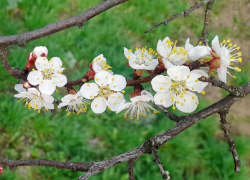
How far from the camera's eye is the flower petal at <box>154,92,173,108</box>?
886mm

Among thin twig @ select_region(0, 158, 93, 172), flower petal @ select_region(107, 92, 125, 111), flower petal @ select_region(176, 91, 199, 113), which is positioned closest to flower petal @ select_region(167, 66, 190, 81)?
flower petal @ select_region(176, 91, 199, 113)

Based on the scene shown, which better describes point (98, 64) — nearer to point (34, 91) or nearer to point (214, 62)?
point (34, 91)

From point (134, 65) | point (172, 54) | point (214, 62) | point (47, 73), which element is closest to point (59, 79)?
point (47, 73)

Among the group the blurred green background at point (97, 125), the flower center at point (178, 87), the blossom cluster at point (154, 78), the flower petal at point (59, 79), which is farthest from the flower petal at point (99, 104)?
the blurred green background at point (97, 125)

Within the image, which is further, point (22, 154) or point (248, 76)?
point (248, 76)

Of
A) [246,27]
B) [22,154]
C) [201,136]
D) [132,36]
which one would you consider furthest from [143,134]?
[246,27]

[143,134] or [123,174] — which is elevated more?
[143,134]

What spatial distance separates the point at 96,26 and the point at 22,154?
135 centimetres

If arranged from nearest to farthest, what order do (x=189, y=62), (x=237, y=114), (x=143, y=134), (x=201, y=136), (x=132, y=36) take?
1. (x=189, y=62)
2. (x=143, y=134)
3. (x=201, y=136)
4. (x=237, y=114)
5. (x=132, y=36)

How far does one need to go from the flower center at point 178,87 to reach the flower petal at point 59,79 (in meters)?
0.34

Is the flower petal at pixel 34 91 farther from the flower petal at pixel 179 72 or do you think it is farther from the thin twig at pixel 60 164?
the flower petal at pixel 179 72

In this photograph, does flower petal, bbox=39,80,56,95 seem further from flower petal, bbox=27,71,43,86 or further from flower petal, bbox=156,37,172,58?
flower petal, bbox=156,37,172,58

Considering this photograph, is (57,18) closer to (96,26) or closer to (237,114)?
(96,26)

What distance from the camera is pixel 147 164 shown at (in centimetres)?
226
